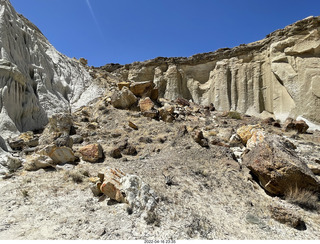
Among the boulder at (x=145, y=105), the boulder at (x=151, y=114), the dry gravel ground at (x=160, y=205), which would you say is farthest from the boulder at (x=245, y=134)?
the boulder at (x=145, y=105)

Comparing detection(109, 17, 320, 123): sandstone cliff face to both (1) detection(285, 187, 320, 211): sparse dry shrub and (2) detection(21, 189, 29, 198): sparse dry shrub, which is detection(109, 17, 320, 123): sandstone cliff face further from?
(2) detection(21, 189, 29, 198): sparse dry shrub

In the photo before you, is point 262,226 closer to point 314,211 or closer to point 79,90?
point 314,211

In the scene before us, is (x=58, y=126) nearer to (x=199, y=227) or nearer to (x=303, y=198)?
(x=199, y=227)

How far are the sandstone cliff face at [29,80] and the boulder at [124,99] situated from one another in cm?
317

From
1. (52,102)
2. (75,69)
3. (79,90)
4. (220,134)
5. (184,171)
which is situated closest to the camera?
(184,171)

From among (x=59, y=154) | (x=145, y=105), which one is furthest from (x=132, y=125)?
(x=59, y=154)

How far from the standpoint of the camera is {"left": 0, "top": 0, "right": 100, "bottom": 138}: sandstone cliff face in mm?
8805

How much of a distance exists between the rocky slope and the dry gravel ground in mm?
25

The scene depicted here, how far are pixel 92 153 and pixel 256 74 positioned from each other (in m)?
19.8

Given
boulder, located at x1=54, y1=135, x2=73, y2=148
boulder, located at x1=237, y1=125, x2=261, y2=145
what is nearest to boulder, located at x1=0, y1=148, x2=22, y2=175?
boulder, located at x1=54, y1=135, x2=73, y2=148

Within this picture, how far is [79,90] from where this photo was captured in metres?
15.3

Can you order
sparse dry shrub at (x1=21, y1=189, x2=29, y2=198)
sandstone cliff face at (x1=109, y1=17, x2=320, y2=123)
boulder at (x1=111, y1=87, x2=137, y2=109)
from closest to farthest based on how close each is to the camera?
sparse dry shrub at (x1=21, y1=189, x2=29, y2=198), boulder at (x1=111, y1=87, x2=137, y2=109), sandstone cliff face at (x1=109, y1=17, x2=320, y2=123)

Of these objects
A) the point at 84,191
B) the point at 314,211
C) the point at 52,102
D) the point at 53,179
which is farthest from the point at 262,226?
the point at 52,102

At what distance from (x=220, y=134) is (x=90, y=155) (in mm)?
5702
